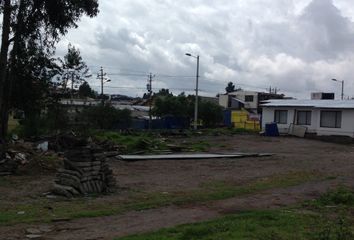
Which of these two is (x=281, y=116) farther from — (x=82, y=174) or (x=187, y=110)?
(x=82, y=174)

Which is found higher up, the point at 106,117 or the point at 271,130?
the point at 106,117

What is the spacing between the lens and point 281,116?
166 feet

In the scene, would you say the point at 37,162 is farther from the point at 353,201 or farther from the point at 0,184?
the point at 353,201

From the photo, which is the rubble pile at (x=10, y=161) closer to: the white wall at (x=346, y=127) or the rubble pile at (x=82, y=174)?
the rubble pile at (x=82, y=174)

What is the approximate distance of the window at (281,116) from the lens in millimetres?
49969

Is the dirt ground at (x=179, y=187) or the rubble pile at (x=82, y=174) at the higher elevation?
the rubble pile at (x=82, y=174)

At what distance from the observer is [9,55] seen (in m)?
21.4

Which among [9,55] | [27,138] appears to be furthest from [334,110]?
[9,55]

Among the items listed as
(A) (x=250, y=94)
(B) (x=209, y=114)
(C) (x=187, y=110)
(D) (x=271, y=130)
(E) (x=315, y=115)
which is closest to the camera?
(E) (x=315, y=115)

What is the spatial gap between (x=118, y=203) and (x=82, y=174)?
1.82 metres

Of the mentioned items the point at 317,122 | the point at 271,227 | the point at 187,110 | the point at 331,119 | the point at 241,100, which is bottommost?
the point at 271,227

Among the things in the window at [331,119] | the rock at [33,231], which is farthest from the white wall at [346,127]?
the rock at [33,231]

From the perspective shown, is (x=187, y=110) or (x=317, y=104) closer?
(x=317, y=104)

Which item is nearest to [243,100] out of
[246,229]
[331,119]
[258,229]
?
[331,119]
